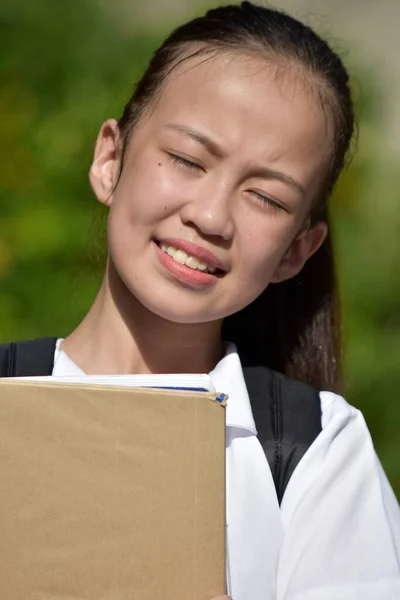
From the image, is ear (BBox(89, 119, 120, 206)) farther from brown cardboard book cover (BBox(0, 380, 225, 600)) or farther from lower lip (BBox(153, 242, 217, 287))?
brown cardboard book cover (BBox(0, 380, 225, 600))

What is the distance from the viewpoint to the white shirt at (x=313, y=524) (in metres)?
1.30

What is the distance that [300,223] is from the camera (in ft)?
5.01

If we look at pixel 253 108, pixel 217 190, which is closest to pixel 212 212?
pixel 217 190

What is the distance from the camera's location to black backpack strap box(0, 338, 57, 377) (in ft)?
4.76

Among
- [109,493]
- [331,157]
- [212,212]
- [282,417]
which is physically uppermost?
[331,157]

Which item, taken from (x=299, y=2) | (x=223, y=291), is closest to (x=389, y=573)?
(x=223, y=291)

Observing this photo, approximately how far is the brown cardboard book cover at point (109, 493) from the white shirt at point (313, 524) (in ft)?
0.90

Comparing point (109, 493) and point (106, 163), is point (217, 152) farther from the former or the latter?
point (109, 493)

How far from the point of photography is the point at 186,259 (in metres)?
1.41

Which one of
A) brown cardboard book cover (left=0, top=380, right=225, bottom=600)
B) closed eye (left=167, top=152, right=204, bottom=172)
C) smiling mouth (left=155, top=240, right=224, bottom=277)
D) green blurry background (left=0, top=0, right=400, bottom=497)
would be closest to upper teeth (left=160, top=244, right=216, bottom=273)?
smiling mouth (left=155, top=240, right=224, bottom=277)

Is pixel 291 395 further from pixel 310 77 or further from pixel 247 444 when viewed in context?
pixel 310 77

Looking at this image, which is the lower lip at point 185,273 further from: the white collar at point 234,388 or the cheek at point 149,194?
the white collar at point 234,388

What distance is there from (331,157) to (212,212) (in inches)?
10.4

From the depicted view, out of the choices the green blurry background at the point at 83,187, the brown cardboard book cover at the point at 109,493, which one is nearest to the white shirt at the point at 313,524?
the brown cardboard book cover at the point at 109,493
